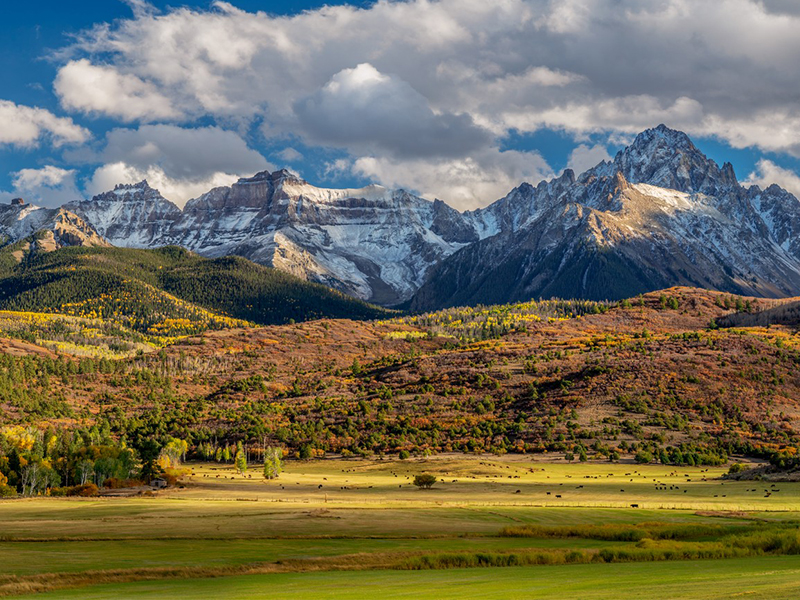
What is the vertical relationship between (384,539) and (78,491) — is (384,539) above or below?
above

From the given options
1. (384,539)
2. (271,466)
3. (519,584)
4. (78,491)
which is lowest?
(78,491)

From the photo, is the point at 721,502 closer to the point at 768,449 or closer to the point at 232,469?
the point at 768,449

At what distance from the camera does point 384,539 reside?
78.1 metres

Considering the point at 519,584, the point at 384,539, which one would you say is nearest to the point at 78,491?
the point at 384,539

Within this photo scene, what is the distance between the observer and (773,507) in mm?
101312

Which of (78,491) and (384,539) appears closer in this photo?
(384,539)

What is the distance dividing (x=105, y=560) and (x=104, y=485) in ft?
339

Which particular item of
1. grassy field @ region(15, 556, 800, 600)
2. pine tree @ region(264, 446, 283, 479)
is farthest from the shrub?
grassy field @ region(15, 556, 800, 600)

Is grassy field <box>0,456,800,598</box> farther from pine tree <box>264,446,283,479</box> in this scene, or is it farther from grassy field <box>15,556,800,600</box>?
pine tree <box>264,446,283,479</box>

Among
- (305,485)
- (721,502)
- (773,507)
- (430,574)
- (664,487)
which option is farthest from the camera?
(305,485)

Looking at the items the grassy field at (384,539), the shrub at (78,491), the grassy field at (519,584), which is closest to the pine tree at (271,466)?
the grassy field at (384,539)

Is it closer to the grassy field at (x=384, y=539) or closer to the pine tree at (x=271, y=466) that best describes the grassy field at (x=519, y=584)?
the grassy field at (x=384, y=539)

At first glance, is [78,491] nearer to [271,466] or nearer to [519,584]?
[271,466]

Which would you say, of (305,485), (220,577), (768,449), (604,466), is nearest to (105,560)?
(220,577)
